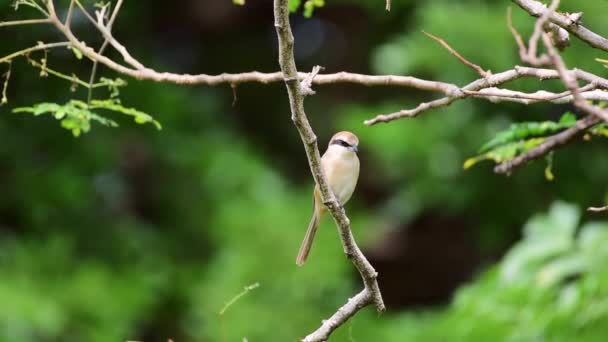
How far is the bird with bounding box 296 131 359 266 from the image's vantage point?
11.5 ft

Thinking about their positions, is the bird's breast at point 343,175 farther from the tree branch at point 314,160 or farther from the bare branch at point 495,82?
the bare branch at point 495,82

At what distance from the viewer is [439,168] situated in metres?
7.47

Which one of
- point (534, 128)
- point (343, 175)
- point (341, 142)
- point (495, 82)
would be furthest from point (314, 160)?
point (341, 142)

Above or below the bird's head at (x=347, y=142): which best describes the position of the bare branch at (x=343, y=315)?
below

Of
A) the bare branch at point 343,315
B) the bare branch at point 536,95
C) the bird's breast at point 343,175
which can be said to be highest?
the bird's breast at point 343,175

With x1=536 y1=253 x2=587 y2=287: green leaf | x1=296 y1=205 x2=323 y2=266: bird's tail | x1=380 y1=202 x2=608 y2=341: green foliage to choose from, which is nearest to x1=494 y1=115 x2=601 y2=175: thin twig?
x1=296 y1=205 x2=323 y2=266: bird's tail

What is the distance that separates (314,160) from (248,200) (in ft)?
19.8

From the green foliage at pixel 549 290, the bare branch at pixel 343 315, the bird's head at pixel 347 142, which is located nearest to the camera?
the bare branch at pixel 343 315

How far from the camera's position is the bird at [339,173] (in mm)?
3516

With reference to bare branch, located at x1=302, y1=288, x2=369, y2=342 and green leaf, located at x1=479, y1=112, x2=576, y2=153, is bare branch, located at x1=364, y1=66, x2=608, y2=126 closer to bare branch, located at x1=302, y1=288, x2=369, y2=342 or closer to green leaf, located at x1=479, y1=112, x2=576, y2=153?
bare branch, located at x1=302, y1=288, x2=369, y2=342

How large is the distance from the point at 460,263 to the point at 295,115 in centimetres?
Result: 735

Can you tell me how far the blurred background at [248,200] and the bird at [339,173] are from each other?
9.60 ft

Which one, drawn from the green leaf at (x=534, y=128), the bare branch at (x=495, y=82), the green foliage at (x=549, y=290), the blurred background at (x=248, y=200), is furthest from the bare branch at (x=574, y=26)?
the blurred background at (x=248, y=200)

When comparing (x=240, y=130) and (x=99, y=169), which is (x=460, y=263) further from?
(x=99, y=169)
